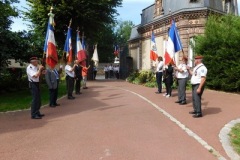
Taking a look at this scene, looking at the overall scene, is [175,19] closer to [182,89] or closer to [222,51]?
[222,51]

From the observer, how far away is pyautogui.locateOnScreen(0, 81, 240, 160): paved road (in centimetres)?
666

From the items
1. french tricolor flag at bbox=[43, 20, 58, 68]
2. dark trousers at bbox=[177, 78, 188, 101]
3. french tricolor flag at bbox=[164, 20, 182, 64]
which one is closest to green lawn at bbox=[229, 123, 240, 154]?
dark trousers at bbox=[177, 78, 188, 101]

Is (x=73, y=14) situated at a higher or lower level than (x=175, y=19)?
higher

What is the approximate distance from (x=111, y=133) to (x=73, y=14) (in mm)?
20447

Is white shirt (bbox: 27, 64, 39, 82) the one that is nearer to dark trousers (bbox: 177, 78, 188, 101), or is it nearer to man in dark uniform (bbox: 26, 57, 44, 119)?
man in dark uniform (bbox: 26, 57, 44, 119)

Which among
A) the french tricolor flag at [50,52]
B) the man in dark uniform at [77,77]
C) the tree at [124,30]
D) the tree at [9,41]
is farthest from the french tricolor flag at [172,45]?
the tree at [124,30]

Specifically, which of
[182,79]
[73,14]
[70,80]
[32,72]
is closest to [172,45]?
[182,79]

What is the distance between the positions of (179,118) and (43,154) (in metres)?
5.14

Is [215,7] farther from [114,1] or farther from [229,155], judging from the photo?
[229,155]

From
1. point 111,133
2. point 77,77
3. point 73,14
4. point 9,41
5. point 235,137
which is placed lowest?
point 235,137

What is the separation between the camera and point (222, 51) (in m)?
18.5

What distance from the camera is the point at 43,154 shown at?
6637mm

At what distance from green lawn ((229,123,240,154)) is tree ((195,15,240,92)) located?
8.88 meters

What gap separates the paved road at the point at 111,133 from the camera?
6660mm
